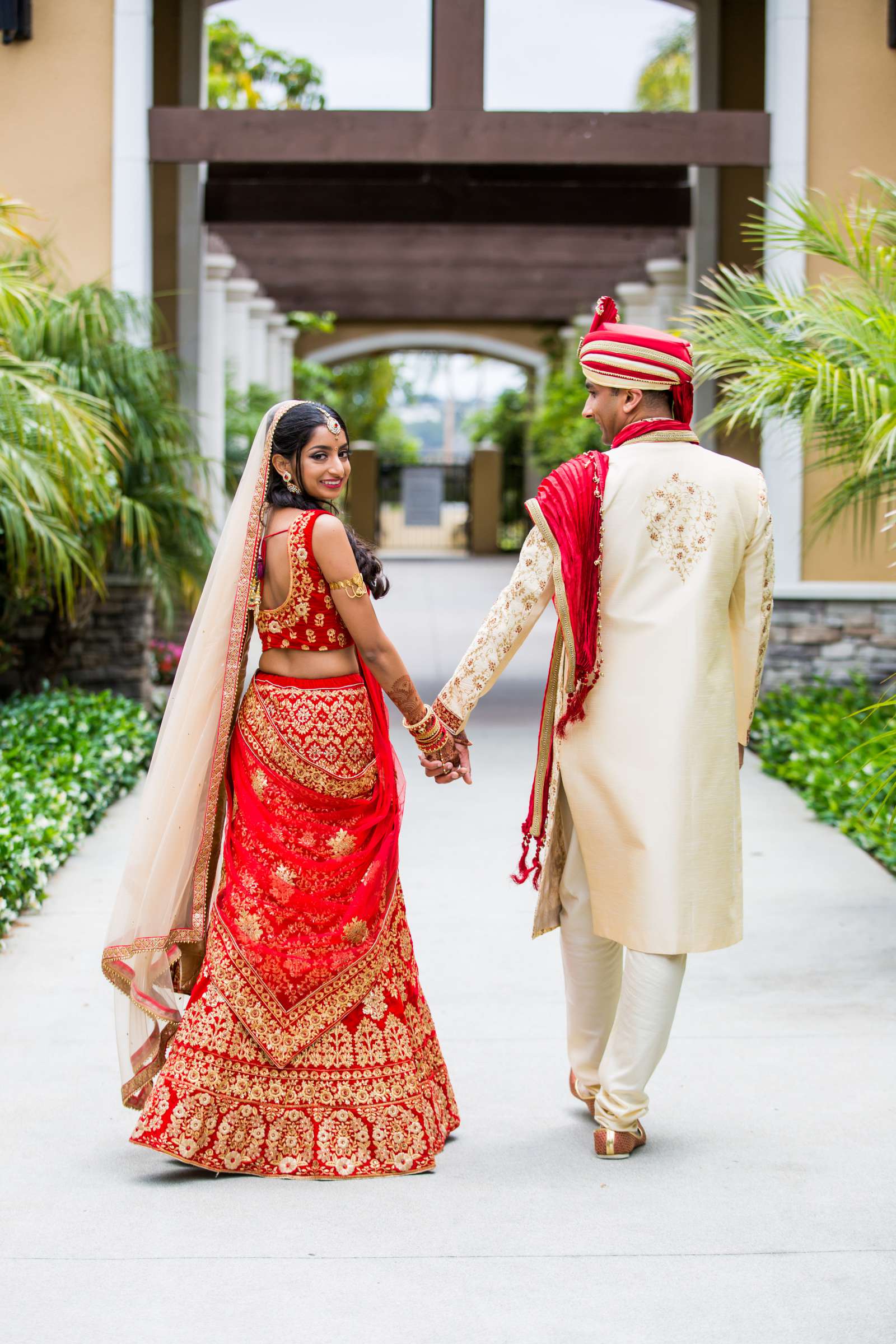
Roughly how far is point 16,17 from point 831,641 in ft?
20.3

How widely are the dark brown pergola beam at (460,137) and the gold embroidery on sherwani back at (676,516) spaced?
618 centimetres

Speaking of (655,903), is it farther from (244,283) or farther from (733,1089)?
(244,283)

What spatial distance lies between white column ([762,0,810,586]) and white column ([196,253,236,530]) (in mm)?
3425

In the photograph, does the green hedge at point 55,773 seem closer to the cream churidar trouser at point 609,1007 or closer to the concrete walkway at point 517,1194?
the concrete walkway at point 517,1194

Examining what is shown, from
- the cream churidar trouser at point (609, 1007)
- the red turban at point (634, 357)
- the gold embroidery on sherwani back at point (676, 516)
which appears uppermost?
the red turban at point (634, 357)

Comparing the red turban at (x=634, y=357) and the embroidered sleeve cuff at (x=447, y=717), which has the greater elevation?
the red turban at (x=634, y=357)

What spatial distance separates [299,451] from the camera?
336 cm

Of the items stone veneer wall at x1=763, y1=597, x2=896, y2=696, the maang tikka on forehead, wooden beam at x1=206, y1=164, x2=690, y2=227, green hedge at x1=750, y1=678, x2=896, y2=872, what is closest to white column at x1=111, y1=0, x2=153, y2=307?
wooden beam at x1=206, y1=164, x2=690, y2=227

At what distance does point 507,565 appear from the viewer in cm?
2181

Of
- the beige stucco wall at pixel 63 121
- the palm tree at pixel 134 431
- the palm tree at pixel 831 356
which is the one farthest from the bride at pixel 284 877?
the beige stucco wall at pixel 63 121

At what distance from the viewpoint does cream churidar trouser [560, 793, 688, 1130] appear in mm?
3322

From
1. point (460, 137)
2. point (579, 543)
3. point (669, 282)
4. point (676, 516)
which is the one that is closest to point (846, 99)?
point (460, 137)

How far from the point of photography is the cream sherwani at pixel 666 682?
130 inches

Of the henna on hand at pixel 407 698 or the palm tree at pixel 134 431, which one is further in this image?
the palm tree at pixel 134 431
